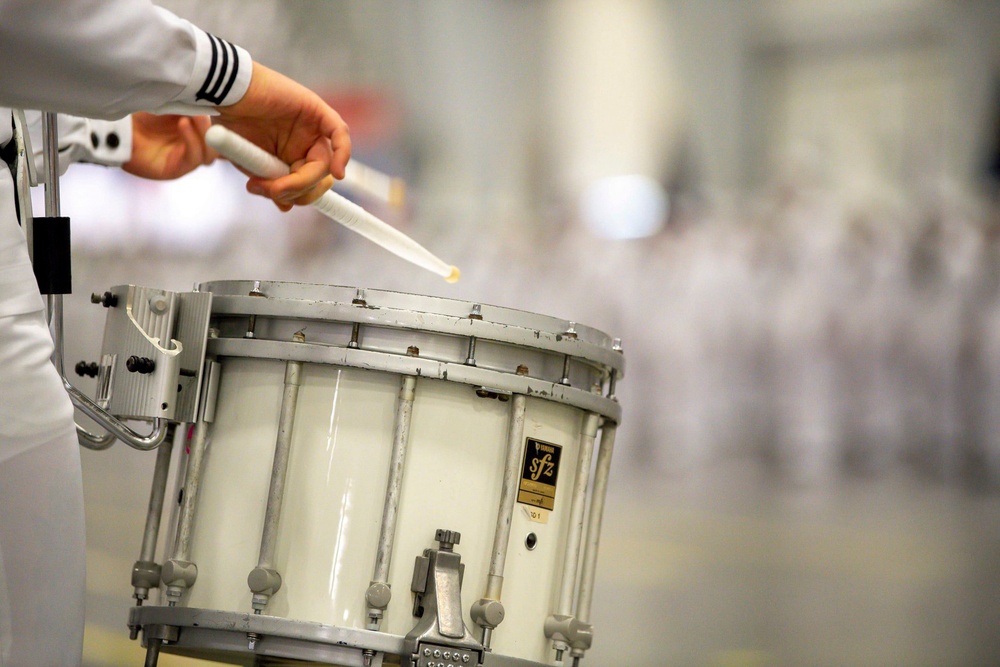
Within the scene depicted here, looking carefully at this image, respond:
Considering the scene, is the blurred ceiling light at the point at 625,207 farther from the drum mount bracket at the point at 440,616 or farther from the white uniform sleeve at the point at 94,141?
the drum mount bracket at the point at 440,616

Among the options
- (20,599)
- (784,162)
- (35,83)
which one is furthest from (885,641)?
(35,83)

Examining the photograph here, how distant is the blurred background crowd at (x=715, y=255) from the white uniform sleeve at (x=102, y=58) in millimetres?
2410

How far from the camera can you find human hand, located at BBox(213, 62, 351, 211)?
5.05 ft

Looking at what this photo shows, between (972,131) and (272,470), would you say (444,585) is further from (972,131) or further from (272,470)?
(972,131)

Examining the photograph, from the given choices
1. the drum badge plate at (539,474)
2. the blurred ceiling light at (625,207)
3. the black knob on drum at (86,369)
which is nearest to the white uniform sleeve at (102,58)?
the black knob on drum at (86,369)

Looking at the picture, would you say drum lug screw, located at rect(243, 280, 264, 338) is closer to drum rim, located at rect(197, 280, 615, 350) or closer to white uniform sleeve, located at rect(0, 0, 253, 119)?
drum rim, located at rect(197, 280, 615, 350)

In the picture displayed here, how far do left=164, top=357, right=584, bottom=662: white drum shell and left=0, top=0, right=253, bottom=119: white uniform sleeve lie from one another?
45cm

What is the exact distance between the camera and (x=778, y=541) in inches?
133

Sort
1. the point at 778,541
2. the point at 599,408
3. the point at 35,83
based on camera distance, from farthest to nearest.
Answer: the point at 778,541
the point at 599,408
the point at 35,83

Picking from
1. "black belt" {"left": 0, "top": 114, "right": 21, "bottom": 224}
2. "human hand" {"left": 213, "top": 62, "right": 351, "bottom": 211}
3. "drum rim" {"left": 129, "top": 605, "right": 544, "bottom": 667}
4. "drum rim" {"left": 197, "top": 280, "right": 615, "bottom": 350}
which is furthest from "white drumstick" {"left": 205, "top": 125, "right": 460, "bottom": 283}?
"drum rim" {"left": 129, "top": 605, "right": 544, "bottom": 667}

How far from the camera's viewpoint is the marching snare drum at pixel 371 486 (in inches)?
58.9

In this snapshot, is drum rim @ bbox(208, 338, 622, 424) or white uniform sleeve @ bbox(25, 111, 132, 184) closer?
Answer: drum rim @ bbox(208, 338, 622, 424)

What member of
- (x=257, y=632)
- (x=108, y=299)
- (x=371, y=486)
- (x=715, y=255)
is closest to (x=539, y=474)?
(x=371, y=486)

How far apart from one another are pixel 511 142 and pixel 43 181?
2555 mm
